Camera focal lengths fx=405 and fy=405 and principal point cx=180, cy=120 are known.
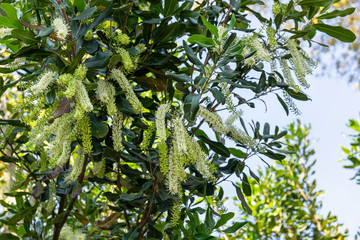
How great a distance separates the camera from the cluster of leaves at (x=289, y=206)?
308 centimetres

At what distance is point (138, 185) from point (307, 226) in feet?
7.08

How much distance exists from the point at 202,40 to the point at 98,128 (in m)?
0.41

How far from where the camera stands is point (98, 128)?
1.23 m

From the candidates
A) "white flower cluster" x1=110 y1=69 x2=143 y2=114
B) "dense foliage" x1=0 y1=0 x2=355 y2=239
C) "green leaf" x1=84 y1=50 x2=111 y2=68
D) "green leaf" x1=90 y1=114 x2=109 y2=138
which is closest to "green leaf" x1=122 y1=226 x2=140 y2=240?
"dense foliage" x1=0 y1=0 x2=355 y2=239

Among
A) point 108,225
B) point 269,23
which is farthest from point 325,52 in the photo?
point 108,225

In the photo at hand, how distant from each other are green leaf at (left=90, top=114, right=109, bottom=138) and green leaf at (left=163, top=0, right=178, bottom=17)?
0.44 meters

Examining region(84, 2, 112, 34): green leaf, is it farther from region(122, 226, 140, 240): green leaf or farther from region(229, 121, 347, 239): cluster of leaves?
region(229, 121, 347, 239): cluster of leaves

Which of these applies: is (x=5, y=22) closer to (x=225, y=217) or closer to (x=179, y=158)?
(x=179, y=158)

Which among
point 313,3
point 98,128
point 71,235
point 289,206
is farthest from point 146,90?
point 289,206

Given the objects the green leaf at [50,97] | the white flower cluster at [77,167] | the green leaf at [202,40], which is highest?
the green leaf at [202,40]

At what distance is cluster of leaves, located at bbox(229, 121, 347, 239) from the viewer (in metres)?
3.08

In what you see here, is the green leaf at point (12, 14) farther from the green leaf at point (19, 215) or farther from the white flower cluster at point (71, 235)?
the white flower cluster at point (71, 235)

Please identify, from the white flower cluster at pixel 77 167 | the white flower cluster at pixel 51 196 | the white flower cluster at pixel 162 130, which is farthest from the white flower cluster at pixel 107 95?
the white flower cluster at pixel 51 196

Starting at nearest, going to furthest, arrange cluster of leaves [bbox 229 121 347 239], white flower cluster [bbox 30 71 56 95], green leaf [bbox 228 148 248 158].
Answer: white flower cluster [bbox 30 71 56 95]
green leaf [bbox 228 148 248 158]
cluster of leaves [bbox 229 121 347 239]
